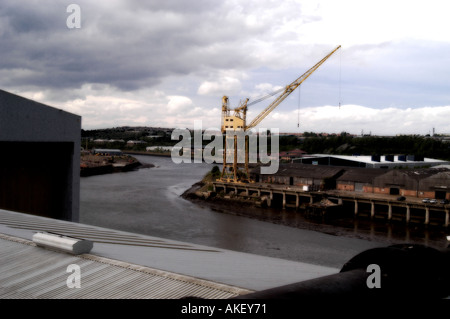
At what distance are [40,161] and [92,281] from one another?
3.14 metres

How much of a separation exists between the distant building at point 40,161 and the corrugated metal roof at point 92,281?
2.05 m

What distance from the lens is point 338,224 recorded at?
8.82 meters

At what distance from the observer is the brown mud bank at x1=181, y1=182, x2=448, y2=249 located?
7.58m

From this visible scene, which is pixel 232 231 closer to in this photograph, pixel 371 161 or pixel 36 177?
pixel 36 177

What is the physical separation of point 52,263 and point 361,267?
5.20 ft

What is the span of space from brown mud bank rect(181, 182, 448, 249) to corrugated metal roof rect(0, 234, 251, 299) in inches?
248

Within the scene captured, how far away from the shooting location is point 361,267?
4.54 ft

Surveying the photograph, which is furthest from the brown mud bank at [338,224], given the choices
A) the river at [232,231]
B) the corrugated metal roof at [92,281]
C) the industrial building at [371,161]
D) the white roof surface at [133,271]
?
the corrugated metal roof at [92,281]

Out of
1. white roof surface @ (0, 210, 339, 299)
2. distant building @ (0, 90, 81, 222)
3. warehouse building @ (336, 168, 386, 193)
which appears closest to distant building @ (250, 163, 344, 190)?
warehouse building @ (336, 168, 386, 193)

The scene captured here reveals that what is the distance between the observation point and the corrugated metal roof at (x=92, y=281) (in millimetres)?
1635

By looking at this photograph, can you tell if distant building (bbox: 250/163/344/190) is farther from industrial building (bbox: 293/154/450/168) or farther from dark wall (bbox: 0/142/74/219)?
dark wall (bbox: 0/142/74/219)

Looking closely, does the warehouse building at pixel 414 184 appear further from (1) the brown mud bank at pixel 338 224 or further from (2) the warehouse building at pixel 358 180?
(1) the brown mud bank at pixel 338 224
